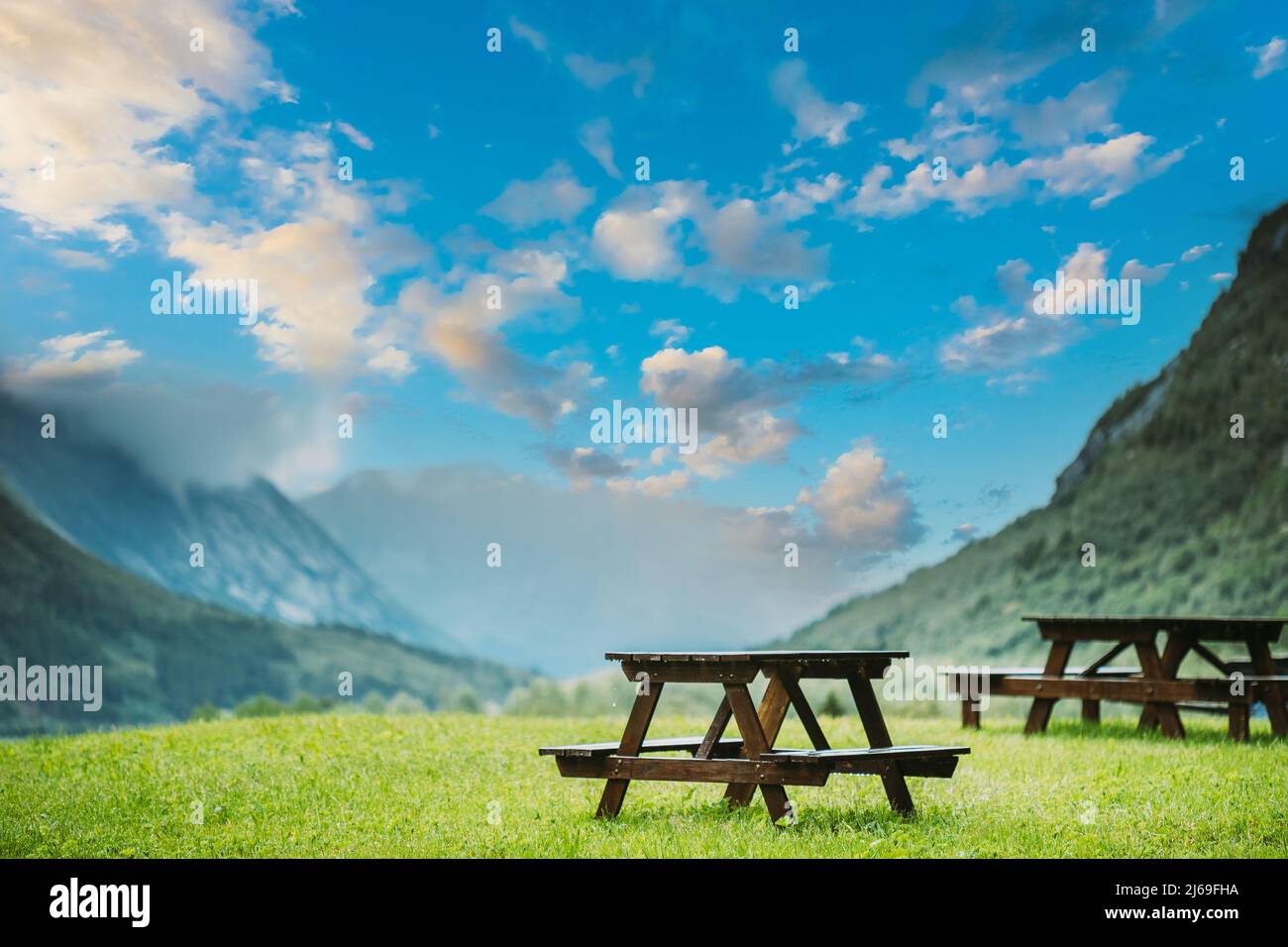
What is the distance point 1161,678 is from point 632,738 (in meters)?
6.68

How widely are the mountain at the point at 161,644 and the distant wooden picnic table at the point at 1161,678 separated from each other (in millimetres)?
50696

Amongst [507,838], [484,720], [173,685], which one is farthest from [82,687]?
[507,838]

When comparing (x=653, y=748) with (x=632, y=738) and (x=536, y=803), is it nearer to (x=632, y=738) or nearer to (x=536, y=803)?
(x=632, y=738)

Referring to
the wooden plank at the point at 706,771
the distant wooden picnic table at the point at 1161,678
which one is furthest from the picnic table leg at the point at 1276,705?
the wooden plank at the point at 706,771

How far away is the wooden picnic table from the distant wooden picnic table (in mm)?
5576

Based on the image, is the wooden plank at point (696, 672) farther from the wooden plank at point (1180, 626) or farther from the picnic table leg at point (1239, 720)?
the picnic table leg at point (1239, 720)

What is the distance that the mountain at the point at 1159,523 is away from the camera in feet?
107

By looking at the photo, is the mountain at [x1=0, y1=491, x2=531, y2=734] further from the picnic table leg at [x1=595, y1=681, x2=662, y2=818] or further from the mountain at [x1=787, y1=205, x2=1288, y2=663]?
the picnic table leg at [x1=595, y1=681, x2=662, y2=818]

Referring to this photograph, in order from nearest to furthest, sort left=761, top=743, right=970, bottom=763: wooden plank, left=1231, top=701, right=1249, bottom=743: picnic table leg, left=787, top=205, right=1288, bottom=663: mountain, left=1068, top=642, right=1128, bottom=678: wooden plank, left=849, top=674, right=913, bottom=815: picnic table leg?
left=761, top=743, right=970, bottom=763: wooden plank, left=849, top=674, right=913, bottom=815: picnic table leg, left=1231, top=701, right=1249, bottom=743: picnic table leg, left=1068, top=642, right=1128, bottom=678: wooden plank, left=787, top=205, right=1288, bottom=663: mountain

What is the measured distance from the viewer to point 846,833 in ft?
20.9

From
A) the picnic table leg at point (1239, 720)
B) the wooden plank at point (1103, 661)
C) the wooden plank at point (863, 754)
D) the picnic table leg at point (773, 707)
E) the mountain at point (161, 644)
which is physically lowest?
the mountain at point (161, 644)

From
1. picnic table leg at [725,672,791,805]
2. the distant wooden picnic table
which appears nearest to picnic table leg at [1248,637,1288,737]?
the distant wooden picnic table

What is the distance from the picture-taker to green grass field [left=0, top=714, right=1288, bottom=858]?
634cm
